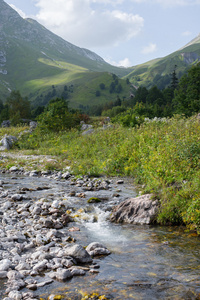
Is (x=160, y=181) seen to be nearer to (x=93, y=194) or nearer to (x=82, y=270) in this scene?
(x=93, y=194)

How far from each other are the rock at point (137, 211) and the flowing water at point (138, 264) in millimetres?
326

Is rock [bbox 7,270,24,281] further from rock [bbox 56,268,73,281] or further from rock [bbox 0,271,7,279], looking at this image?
rock [bbox 56,268,73,281]

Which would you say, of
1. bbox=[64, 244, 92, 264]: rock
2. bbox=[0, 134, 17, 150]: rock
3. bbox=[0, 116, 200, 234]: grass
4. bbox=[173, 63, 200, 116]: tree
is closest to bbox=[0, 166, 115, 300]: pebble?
bbox=[64, 244, 92, 264]: rock

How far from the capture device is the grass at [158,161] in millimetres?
8148

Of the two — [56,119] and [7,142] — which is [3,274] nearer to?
[7,142]

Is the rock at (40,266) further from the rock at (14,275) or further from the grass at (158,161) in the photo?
the grass at (158,161)

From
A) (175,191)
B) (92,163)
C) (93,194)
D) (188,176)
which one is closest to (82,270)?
(175,191)

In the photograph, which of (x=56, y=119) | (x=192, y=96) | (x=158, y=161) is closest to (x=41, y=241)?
(x=158, y=161)

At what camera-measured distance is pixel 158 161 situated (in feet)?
36.6

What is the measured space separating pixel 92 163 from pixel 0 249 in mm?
12424

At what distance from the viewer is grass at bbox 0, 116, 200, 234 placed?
26.7 ft

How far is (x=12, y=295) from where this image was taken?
4.47 m

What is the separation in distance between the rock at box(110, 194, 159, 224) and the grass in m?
0.29

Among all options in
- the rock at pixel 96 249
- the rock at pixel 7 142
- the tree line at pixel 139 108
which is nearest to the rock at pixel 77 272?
the rock at pixel 96 249
